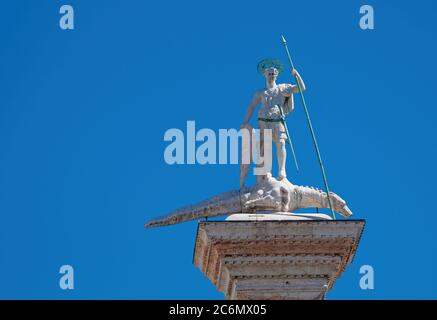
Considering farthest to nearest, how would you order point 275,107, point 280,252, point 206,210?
point 275,107
point 206,210
point 280,252

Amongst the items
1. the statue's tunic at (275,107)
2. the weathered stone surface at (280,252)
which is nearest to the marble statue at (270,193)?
the statue's tunic at (275,107)

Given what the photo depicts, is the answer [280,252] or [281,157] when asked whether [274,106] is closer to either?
[281,157]

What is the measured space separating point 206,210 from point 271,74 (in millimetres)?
3134

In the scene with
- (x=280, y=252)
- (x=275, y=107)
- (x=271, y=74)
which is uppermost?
(x=271, y=74)

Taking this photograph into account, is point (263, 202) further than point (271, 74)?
No

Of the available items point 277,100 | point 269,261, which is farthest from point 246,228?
point 277,100

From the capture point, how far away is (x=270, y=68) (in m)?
47.6

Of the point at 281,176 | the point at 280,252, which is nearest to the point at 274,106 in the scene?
the point at 281,176

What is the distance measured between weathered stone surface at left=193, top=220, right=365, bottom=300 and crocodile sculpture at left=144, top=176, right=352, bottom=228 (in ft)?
3.90

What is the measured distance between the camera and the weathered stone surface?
147 ft

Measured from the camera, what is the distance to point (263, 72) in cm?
4762

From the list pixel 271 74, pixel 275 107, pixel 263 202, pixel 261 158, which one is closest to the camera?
pixel 263 202
